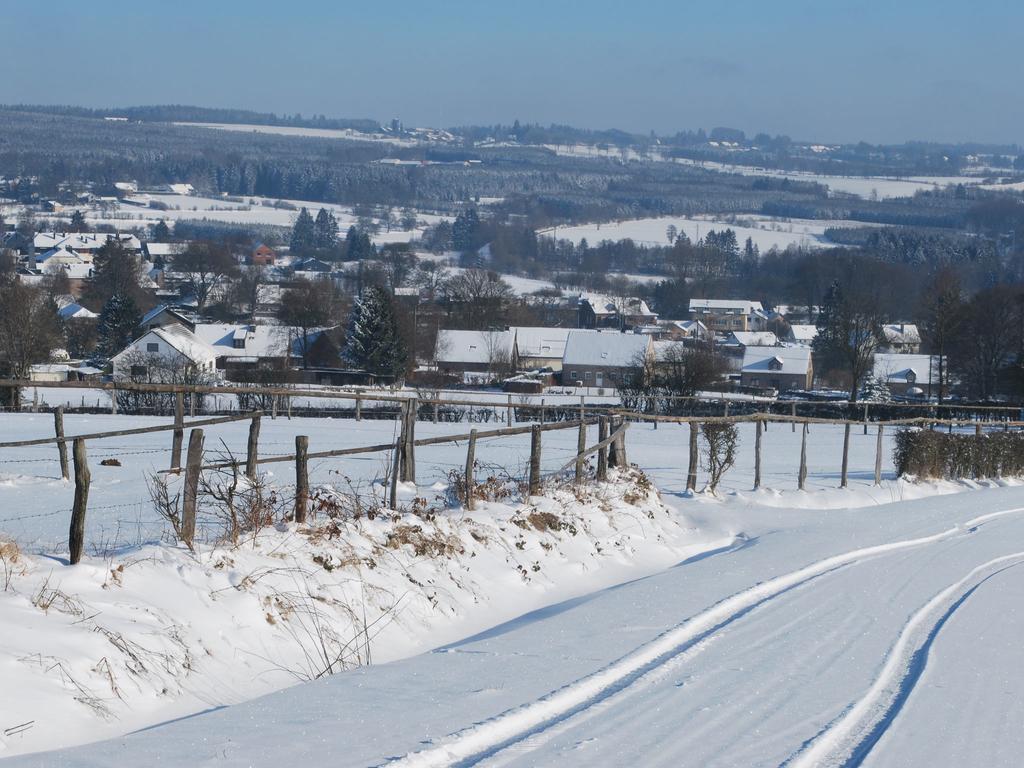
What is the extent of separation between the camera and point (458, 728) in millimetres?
6418

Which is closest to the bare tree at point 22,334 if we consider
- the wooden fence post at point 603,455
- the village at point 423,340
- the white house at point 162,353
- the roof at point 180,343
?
the village at point 423,340

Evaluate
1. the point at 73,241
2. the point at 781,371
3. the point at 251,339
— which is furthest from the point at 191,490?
the point at 73,241

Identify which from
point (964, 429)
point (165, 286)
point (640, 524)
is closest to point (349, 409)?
point (964, 429)

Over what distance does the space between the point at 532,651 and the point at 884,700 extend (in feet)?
8.13

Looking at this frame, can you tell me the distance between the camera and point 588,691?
7285 mm

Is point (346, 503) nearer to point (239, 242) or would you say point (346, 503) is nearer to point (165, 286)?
point (165, 286)

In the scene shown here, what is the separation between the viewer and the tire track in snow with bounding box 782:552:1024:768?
6199mm

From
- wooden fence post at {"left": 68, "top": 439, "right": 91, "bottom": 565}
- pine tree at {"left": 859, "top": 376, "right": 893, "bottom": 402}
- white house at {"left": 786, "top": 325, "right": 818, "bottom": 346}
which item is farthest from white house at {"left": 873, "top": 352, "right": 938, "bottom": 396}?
wooden fence post at {"left": 68, "top": 439, "right": 91, "bottom": 565}

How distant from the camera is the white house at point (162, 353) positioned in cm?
5571

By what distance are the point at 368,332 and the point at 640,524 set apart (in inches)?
2042

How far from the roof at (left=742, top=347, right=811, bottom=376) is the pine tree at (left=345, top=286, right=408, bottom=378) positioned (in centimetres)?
3252

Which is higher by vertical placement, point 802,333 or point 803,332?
point 803,332

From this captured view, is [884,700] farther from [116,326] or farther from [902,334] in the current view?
[902,334]

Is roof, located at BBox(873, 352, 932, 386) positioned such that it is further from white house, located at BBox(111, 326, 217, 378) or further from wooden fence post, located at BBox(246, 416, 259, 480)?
wooden fence post, located at BBox(246, 416, 259, 480)
